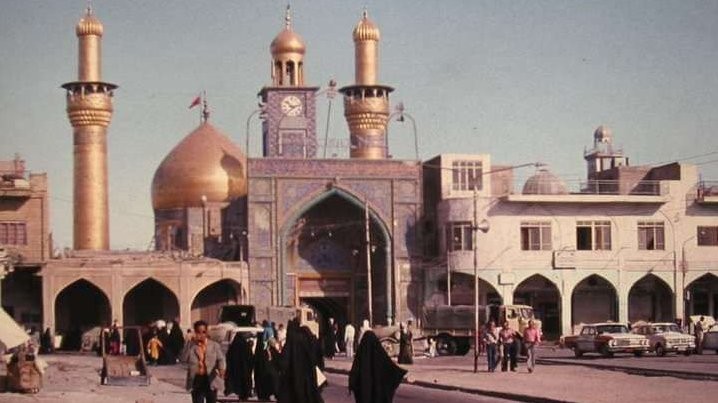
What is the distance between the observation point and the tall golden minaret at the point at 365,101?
209 ft

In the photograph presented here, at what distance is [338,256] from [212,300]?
Result: 5.31 meters

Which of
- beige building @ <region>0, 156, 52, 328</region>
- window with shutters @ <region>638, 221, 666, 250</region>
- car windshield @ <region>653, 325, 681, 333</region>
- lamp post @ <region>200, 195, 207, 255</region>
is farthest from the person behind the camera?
lamp post @ <region>200, 195, 207, 255</region>

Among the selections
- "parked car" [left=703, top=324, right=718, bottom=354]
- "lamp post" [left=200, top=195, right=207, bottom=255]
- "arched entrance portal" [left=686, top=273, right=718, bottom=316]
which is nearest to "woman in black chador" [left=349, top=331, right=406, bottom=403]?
"parked car" [left=703, top=324, right=718, bottom=354]

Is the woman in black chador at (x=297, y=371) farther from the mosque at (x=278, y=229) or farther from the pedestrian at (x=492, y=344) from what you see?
the mosque at (x=278, y=229)

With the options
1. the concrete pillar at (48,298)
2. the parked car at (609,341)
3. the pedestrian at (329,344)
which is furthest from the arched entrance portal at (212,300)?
the parked car at (609,341)

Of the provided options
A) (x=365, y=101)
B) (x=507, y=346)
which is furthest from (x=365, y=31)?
(x=507, y=346)

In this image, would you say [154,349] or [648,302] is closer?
[154,349]

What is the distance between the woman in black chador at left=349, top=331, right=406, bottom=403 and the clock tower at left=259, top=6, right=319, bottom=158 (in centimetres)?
4321

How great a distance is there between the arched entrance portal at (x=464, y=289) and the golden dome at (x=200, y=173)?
12.9 meters

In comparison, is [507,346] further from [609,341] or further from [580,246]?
[580,246]

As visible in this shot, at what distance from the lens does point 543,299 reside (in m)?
59.1

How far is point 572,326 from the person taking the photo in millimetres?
57594

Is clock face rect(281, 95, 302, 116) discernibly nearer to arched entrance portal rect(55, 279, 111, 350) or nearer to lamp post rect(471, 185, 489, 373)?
lamp post rect(471, 185, 489, 373)

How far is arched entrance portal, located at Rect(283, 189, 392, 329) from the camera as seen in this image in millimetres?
59781
